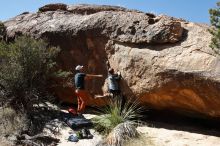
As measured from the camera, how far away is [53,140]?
44.2 feet

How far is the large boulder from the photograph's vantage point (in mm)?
13445

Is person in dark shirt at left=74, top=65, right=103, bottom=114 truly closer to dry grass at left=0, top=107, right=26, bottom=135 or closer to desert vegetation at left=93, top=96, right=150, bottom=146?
desert vegetation at left=93, top=96, right=150, bottom=146

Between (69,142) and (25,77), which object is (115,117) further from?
(25,77)

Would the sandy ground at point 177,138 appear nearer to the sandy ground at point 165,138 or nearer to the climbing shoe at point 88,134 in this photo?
the sandy ground at point 165,138

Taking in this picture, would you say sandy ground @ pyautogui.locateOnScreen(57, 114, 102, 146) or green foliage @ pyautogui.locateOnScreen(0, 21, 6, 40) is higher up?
green foliage @ pyautogui.locateOnScreen(0, 21, 6, 40)

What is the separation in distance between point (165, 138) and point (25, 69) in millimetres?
5737

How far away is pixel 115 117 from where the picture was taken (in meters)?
13.7

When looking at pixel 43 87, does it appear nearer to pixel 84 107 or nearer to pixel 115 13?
pixel 84 107

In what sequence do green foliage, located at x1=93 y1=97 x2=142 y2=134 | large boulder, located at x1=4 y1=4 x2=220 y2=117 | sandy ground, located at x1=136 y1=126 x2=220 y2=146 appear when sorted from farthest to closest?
green foliage, located at x1=93 y1=97 x2=142 y2=134 < large boulder, located at x1=4 y1=4 x2=220 y2=117 < sandy ground, located at x1=136 y1=126 x2=220 y2=146

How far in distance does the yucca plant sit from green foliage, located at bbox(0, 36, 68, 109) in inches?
106

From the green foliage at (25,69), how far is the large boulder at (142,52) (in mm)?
1184

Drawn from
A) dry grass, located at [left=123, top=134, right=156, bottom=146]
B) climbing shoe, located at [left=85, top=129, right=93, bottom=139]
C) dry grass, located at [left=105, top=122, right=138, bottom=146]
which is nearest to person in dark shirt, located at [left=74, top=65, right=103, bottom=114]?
climbing shoe, located at [left=85, top=129, right=93, bottom=139]

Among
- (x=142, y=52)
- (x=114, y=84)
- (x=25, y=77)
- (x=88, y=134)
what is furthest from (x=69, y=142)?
(x=142, y=52)

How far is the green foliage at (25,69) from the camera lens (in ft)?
50.0
